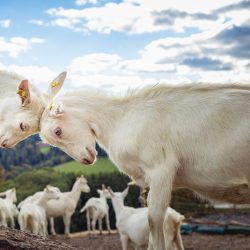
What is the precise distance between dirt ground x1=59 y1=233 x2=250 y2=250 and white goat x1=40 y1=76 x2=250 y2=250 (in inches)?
378

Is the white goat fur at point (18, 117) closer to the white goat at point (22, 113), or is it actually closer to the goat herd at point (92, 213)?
the white goat at point (22, 113)

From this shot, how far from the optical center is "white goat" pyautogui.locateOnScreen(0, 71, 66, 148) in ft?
19.5

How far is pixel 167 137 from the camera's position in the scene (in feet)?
16.2

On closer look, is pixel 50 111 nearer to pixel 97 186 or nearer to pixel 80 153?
pixel 80 153

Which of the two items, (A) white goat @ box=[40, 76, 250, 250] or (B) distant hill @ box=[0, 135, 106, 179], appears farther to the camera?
(B) distant hill @ box=[0, 135, 106, 179]

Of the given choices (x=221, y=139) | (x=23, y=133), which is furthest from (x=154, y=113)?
(x=23, y=133)

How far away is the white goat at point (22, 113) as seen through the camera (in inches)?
234

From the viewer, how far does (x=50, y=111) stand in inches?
210

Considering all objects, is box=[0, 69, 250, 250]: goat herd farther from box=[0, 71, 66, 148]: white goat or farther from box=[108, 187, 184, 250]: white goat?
box=[108, 187, 184, 250]: white goat

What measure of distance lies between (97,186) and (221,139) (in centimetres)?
2008

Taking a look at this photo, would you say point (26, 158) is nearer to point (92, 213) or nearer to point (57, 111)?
point (92, 213)

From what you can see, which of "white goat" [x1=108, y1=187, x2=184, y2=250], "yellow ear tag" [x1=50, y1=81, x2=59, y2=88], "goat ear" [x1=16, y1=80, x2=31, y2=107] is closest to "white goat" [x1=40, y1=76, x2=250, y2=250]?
"goat ear" [x1=16, y1=80, x2=31, y2=107]

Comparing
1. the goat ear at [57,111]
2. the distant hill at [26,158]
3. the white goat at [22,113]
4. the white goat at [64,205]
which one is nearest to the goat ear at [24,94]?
the white goat at [22,113]

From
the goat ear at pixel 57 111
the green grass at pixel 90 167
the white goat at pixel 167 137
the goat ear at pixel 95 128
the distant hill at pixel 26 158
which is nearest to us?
the white goat at pixel 167 137
